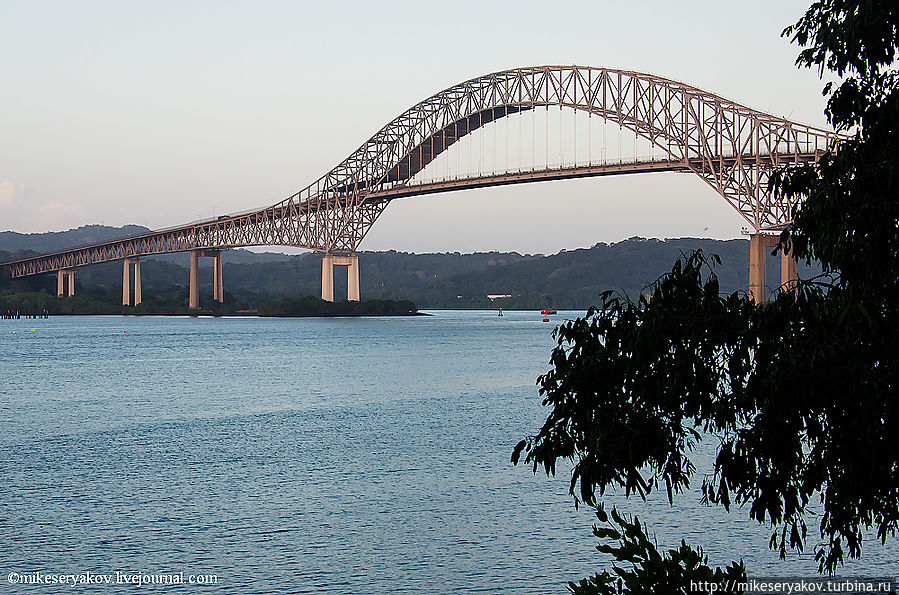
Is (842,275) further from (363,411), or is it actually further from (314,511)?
(363,411)

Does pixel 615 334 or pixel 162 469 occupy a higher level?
pixel 615 334

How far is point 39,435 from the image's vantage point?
24922 mm

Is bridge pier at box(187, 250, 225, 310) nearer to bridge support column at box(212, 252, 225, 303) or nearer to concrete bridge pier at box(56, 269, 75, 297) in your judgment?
bridge support column at box(212, 252, 225, 303)

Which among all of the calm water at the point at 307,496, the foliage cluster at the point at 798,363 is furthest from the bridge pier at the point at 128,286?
the foliage cluster at the point at 798,363

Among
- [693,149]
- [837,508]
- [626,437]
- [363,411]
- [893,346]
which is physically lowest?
[363,411]

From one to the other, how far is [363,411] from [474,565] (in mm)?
17503

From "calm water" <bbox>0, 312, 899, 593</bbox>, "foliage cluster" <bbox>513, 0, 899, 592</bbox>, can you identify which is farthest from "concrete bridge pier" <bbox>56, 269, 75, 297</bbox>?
"foliage cluster" <bbox>513, 0, 899, 592</bbox>

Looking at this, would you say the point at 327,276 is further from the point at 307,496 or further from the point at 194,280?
the point at 307,496

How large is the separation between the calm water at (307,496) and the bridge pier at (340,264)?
2447 inches

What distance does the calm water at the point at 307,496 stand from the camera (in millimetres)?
13227

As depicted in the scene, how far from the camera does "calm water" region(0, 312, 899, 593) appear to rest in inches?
521

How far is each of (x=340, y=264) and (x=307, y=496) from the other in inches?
3340

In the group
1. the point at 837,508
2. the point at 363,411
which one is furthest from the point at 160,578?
the point at 363,411

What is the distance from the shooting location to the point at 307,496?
17.4 meters
